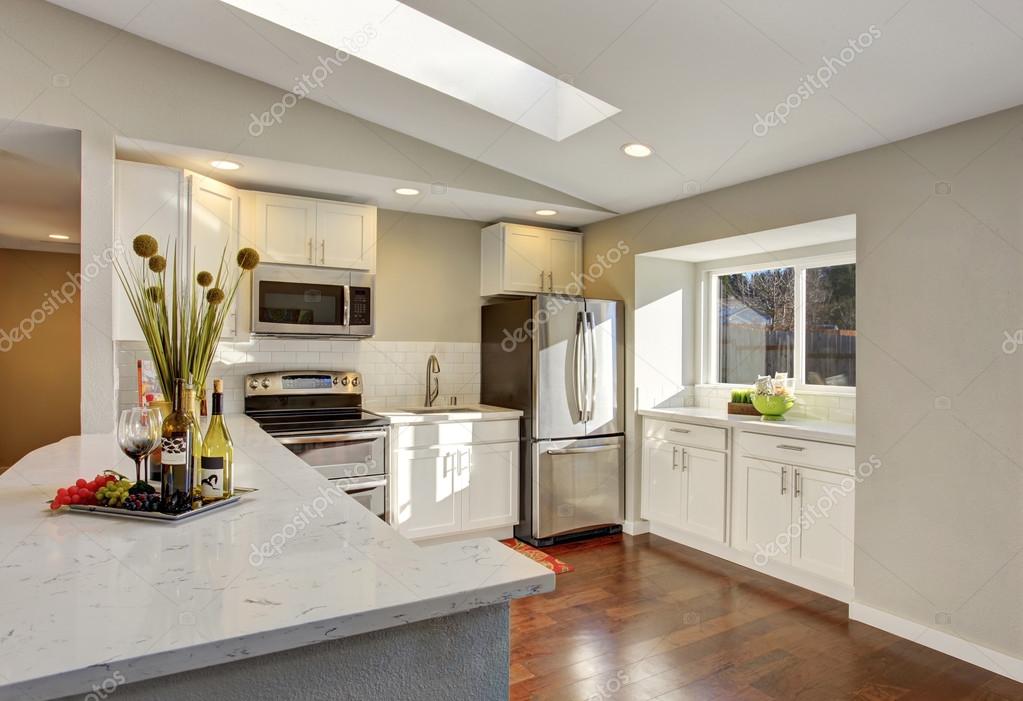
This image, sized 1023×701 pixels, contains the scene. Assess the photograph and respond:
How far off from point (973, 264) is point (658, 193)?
1785 mm

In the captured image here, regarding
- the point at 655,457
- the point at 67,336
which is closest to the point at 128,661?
the point at 655,457

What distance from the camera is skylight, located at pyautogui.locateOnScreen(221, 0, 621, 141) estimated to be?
2.72 metres

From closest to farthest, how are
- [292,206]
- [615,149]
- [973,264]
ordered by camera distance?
[973,264] → [615,149] → [292,206]

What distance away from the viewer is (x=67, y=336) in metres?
6.55

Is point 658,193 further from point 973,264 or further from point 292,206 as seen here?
point 292,206

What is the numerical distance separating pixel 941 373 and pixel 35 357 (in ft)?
24.9

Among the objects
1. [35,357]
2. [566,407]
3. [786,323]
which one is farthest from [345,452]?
[35,357]

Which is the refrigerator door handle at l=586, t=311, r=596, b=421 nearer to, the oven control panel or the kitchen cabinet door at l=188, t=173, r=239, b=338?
the oven control panel

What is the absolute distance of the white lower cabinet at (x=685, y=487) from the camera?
12.7 ft

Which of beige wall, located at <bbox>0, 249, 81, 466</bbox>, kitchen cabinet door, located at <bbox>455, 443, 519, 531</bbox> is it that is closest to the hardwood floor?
kitchen cabinet door, located at <bbox>455, 443, 519, 531</bbox>

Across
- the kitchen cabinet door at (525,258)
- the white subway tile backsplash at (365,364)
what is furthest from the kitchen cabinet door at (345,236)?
the kitchen cabinet door at (525,258)

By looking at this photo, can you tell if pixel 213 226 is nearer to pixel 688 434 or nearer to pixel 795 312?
pixel 688 434

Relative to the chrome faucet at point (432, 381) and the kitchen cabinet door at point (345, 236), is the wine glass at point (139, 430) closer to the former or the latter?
the kitchen cabinet door at point (345, 236)

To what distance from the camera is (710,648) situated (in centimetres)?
270
